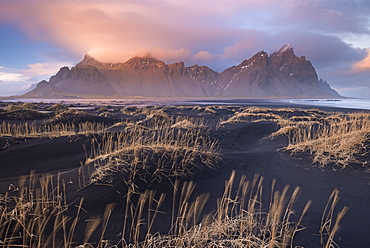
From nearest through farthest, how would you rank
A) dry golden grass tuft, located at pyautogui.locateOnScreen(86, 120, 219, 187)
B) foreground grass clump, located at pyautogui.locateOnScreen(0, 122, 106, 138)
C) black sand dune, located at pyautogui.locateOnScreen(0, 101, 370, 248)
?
black sand dune, located at pyautogui.locateOnScreen(0, 101, 370, 248), dry golden grass tuft, located at pyautogui.locateOnScreen(86, 120, 219, 187), foreground grass clump, located at pyautogui.locateOnScreen(0, 122, 106, 138)

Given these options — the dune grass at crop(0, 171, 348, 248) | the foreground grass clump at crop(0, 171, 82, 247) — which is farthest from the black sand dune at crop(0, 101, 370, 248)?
the foreground grass clump at crop(0, 171, 82, 247)

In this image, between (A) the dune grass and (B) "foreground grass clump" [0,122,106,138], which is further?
(B) "foreground grass clump" [0,122,106,138]

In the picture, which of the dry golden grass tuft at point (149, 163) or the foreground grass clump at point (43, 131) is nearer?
the dry golden grass tuft at point (149, 163)

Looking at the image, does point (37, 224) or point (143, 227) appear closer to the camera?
point (37, 224)

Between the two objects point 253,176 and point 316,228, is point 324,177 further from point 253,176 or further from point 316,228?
point 316,228

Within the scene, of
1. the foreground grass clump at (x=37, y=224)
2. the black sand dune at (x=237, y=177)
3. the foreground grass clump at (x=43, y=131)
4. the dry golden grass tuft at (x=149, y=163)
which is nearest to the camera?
the foreground grass clump at (x=37, y=224)

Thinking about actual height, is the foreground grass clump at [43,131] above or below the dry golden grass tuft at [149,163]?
below

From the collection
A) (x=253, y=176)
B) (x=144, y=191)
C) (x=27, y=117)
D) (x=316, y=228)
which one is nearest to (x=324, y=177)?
(x=253, y=176)

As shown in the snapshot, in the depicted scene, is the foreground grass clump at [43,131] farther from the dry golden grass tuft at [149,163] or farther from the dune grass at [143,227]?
the dune grass at [143,227]

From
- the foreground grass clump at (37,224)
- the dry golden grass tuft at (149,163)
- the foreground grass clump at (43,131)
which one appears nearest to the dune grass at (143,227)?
the foreground grass clump at (37,224)

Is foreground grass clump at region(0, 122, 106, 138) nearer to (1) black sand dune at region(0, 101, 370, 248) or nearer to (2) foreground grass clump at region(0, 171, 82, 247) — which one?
(1) black sand dune at region(0, 101, 370, 248)

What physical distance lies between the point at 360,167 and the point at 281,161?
2.23 metres

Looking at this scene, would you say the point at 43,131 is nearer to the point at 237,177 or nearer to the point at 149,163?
the point at 149,163

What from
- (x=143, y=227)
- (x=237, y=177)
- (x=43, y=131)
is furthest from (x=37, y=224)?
(x=43, y=131)
